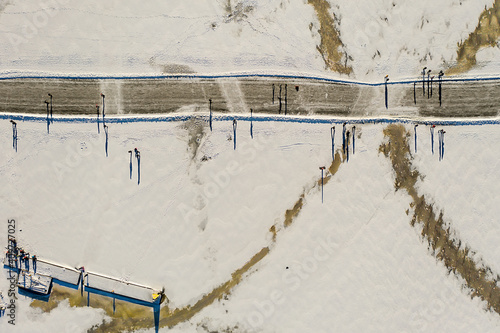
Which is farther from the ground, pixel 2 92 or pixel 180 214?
pixel 2 92

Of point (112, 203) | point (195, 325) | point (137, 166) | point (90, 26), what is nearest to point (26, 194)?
point (112, 203)

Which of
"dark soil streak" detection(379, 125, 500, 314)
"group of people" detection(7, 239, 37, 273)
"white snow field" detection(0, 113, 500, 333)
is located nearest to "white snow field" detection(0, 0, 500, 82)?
"white snow field" detection(0, 113, 500, 333)

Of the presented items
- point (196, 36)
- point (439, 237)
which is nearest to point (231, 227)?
point (196, 36)

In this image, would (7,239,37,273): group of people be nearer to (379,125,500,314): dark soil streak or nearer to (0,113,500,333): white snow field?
(0,113,500,333): white snow field

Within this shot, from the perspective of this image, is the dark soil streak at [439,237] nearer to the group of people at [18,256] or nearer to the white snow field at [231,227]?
the white snow field at [231,227]

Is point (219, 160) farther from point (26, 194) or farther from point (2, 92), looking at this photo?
point (2, 92)

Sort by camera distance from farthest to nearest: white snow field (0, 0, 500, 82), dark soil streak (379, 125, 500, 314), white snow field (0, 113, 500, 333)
Answer: white snow field (0, 0, 500, 82), dark soil streak (379, 125, 500, 314), white snow field (0, 113, 500, 333)
